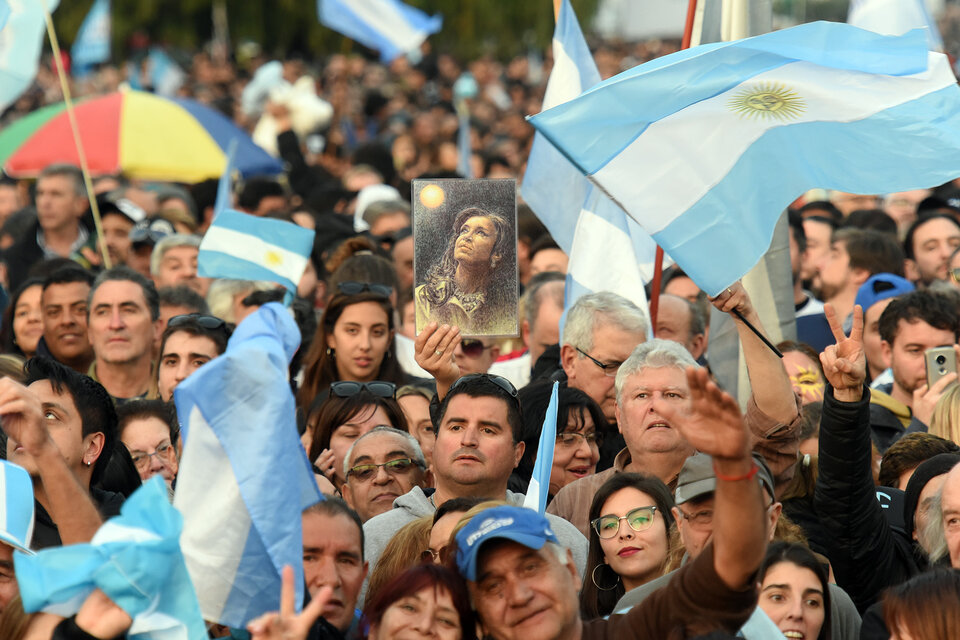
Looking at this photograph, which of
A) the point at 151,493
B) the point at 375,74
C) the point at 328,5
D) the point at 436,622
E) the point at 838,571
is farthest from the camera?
the point at 375,74

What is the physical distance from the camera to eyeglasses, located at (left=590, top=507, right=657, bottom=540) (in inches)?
201

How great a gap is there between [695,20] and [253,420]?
437 centimetres

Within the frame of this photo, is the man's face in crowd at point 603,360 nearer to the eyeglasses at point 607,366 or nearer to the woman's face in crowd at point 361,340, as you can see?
the eyeglasses at point 607,366

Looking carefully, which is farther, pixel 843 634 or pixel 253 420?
pixel 843 634

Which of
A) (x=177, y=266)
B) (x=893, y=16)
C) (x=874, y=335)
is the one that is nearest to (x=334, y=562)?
(x=874, y=335)

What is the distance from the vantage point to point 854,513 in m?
5.19

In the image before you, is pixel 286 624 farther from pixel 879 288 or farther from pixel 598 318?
pixel 879 288

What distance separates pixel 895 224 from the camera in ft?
35.5

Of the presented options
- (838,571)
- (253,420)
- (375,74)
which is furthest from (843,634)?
(375,74)

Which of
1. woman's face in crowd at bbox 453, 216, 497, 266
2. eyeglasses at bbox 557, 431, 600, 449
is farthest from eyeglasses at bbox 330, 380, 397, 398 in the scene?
woman's face in crowd at bbox 453, 216, 497, 266

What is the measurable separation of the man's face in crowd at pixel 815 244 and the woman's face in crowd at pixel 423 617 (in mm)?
6596

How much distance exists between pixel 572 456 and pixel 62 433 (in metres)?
2.03

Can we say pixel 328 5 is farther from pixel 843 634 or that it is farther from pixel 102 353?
pixel 843 634

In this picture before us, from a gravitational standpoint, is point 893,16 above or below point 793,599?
above
